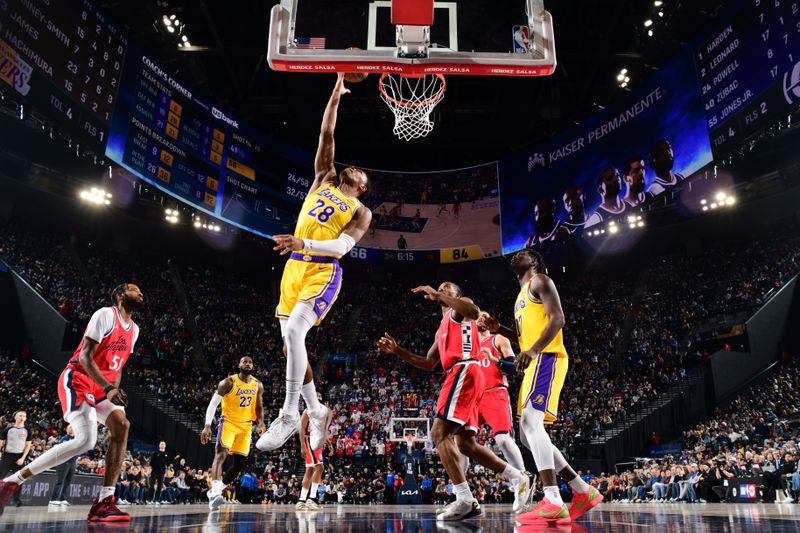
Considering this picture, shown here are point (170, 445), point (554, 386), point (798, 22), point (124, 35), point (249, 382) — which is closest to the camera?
point (554, 386)

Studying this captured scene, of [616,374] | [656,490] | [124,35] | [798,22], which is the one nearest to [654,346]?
[616,374]

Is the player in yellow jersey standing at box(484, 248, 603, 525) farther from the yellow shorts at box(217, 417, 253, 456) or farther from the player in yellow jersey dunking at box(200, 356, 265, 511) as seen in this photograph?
the yellow shorts at box(217, 417, 253, 456)

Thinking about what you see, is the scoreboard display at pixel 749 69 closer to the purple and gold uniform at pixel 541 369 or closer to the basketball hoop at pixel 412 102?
the basketball hoop at pixel 412 102

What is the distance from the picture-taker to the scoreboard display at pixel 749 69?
13.4 m

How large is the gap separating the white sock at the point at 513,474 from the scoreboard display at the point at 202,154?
14.2 meters

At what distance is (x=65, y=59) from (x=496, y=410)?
13685 millimetres

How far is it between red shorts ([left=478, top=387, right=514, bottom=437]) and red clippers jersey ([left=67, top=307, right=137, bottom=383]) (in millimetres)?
4103

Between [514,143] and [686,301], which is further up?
[514,143]

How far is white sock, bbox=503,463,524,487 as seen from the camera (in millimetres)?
6047

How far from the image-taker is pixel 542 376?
191 inches

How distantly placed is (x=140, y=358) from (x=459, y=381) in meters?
19.4

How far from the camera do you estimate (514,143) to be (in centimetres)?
2688

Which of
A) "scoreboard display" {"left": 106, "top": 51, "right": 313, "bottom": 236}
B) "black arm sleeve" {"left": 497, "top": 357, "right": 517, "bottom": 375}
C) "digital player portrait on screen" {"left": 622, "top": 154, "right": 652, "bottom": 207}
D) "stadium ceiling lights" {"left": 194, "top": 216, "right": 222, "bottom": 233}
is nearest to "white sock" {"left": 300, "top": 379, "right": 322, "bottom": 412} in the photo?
"black arm sleeve" {"left": 497, "top": 357, "right": 517, "bottom": 375}

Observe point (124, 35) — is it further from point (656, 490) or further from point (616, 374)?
point (616, 374)
